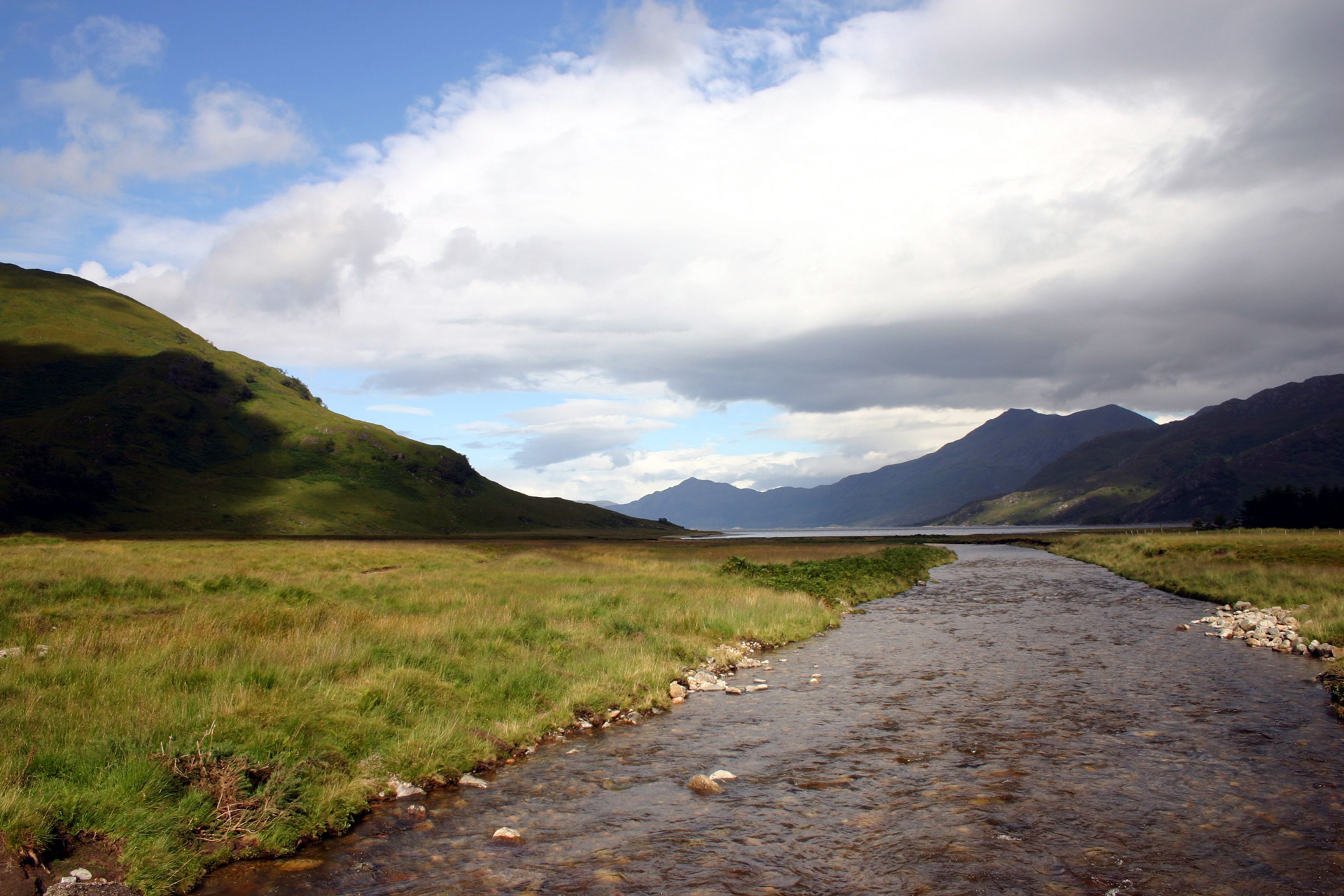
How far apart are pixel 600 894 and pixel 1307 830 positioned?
389 inches

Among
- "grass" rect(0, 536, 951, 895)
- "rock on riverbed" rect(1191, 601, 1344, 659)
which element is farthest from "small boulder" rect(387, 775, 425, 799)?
"rock on riverbed" rect(1191, 601, 1344, 659)

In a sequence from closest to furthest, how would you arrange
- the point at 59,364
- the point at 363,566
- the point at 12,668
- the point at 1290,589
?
the point at 12,668, the point at 1290,589, the point at 363,566, the point at 59,364

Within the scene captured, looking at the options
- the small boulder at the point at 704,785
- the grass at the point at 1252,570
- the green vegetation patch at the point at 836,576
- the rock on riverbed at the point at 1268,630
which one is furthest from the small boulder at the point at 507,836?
the green vegetation patch at the point at 836,576

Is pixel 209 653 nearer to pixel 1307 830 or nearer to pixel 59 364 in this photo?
pixel 1307 830

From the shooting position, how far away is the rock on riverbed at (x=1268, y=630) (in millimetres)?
22984

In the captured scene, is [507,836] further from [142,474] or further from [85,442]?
[85,442]

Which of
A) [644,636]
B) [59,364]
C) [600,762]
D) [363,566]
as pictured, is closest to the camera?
[600,762]

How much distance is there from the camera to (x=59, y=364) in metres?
198

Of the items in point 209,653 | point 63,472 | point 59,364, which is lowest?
point 209,653

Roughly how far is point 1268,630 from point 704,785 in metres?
25.7

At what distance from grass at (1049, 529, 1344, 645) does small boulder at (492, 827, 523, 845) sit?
26651 millimetres

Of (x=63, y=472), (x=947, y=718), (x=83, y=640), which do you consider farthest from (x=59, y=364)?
(x=947, y=718)

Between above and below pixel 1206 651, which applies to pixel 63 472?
above

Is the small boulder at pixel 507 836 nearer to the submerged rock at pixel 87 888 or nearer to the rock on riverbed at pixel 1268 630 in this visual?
the submerged rock at pixel 87 888
